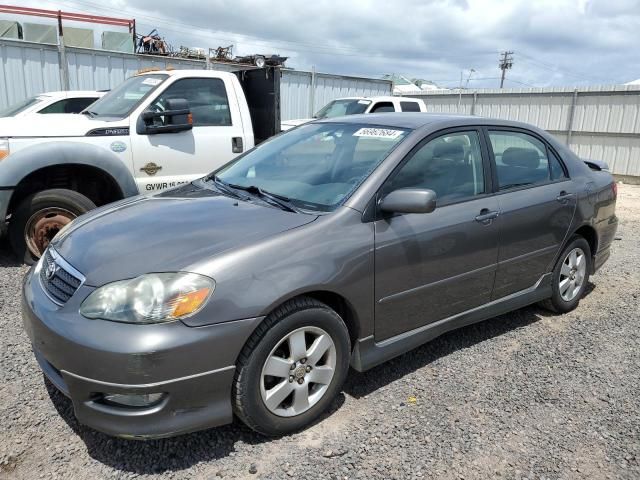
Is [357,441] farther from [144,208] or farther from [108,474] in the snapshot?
[144,208]

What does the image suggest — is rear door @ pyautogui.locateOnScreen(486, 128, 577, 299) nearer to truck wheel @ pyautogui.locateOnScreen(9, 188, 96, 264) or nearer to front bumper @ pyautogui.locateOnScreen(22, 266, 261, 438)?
front bumper @ pyautogui.locateOnScreen(22, 266, 261, 438)

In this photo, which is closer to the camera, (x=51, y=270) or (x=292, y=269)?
(x=292, y=269)

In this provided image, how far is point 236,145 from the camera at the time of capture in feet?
19.3

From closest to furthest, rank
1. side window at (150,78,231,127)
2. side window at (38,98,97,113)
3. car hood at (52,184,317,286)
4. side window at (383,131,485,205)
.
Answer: car hood at (52,184,317,286), side window at (383,131,485,205), side window at (150,78,231,127), side window at (38,98,97,113)

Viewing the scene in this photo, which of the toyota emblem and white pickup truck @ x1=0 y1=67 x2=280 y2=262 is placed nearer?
the toyota emblem

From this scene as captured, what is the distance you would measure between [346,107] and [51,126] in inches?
311

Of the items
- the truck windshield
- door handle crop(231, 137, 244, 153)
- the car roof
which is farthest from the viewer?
door handle crop(231, 137, 244, 153)

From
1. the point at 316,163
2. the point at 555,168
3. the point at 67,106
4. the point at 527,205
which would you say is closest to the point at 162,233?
the point at 316,163

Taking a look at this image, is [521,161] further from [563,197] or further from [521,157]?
[563,197]

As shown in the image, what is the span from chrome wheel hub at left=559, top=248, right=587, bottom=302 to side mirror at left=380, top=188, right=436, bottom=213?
209cm

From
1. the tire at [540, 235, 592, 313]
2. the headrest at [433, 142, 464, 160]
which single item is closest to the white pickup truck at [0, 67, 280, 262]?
the headrest at [433, 142, 464, 160]

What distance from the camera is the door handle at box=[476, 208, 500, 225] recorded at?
11.3 feet

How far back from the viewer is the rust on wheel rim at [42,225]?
5020mm

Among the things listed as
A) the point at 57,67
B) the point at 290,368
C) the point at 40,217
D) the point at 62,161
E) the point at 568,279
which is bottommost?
the point at 568,279
